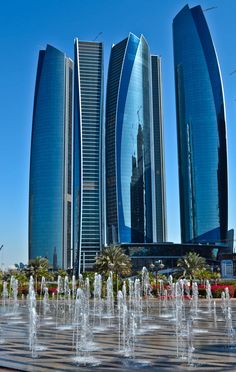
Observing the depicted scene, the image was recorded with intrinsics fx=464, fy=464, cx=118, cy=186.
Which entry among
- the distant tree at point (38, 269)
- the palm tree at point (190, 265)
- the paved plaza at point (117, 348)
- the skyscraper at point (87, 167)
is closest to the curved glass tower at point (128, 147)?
the skyscraper at point (87, 167)

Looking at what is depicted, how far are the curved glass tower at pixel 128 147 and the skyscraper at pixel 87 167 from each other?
3.82 meters

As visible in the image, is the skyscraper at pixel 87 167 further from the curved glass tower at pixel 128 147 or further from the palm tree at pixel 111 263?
the palm tree at pixel 111 263

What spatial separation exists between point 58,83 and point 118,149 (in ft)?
142

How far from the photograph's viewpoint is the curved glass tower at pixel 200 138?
143000 mm

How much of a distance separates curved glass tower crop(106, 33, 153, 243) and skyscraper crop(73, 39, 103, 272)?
12.5 feet

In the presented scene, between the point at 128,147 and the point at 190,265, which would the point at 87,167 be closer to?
the point at 128,147

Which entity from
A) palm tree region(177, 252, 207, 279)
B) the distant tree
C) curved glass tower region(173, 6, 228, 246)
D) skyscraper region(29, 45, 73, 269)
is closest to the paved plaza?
palm tree region(177, 252, 207, 279)

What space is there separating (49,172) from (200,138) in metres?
54.2

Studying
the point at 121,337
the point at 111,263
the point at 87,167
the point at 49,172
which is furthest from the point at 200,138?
the point at 121,337

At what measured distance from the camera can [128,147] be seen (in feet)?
496

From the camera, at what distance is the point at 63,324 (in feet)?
89.3

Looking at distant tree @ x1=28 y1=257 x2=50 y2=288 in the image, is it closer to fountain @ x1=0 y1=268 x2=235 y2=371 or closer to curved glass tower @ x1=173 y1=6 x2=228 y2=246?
fountain @ x1=0 y1=268 x2=235 y2=371

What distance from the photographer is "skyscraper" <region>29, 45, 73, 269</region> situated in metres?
164

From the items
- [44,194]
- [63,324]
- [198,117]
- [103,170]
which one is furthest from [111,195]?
[63,324]
